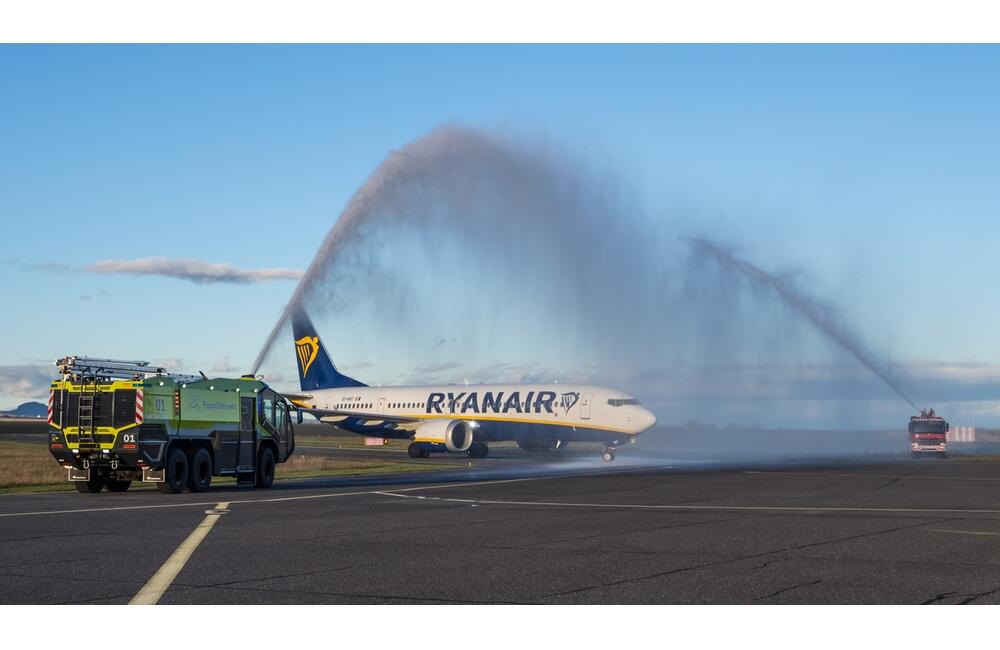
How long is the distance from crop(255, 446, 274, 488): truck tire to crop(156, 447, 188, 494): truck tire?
160 inches

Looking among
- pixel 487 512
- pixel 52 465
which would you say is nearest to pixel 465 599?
pixel 487 512

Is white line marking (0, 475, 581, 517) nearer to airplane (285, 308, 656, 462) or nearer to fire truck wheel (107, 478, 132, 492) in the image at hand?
fire truck wheel (107, 478, 132, 492)

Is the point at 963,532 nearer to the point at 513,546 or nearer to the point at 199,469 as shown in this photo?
the point at 513,546

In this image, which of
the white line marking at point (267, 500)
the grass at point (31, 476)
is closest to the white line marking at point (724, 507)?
the white line marking at point (267, 500)

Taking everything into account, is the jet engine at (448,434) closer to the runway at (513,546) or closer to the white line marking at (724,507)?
the runway at (513,546)

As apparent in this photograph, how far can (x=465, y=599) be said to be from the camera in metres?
11.8

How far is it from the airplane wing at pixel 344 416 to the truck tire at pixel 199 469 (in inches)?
1368

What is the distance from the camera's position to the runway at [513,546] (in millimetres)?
12414

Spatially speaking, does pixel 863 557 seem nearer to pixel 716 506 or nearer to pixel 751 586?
pixel 751 586

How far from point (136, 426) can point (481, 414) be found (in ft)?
123

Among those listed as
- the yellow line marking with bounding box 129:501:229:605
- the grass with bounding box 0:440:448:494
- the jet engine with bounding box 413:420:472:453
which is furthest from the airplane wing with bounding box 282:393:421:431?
the yellow line marking with bounding box 129:501:229:605

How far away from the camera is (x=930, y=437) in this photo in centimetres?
6731

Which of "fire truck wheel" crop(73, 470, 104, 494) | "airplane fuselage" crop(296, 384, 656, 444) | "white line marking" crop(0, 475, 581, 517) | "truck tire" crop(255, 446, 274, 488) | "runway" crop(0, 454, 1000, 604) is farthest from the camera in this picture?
"airplane fuselage" crop(296, 384, 656, 444)

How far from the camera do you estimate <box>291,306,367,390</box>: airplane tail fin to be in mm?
82750
